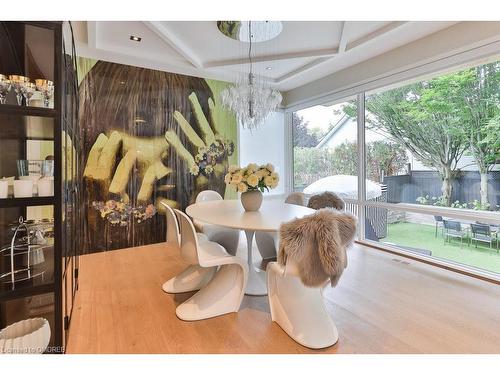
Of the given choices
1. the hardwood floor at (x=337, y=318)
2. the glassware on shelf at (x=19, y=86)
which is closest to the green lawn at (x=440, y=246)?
the hardwood floor at (x=337, y=318)

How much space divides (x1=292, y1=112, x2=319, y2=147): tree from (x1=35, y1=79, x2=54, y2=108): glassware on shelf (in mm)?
4421

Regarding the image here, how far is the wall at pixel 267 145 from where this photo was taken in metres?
5.28

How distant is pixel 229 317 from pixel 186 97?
3.51m

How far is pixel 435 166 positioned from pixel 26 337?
4285mm

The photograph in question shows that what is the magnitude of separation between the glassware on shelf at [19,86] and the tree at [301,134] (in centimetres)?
453

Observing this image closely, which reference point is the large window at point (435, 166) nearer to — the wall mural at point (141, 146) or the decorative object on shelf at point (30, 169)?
the wall mural at point (141, 146)

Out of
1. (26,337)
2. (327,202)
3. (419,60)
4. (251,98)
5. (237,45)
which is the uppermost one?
(237,45)

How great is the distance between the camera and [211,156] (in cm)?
477

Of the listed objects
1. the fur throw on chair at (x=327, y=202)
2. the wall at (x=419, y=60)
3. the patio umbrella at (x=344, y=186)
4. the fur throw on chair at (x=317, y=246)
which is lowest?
the fur throw on chair at (x=317, y=246)

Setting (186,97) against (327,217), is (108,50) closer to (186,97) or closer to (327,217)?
(186,97)

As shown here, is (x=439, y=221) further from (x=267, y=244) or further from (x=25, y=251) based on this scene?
(x=25, y=251)

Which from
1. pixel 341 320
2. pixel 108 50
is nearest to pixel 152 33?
pixel 108 50

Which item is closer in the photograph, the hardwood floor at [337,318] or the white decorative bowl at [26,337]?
the white decorative bowl at [26,337]

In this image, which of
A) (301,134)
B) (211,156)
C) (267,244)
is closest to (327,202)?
(267,244)
